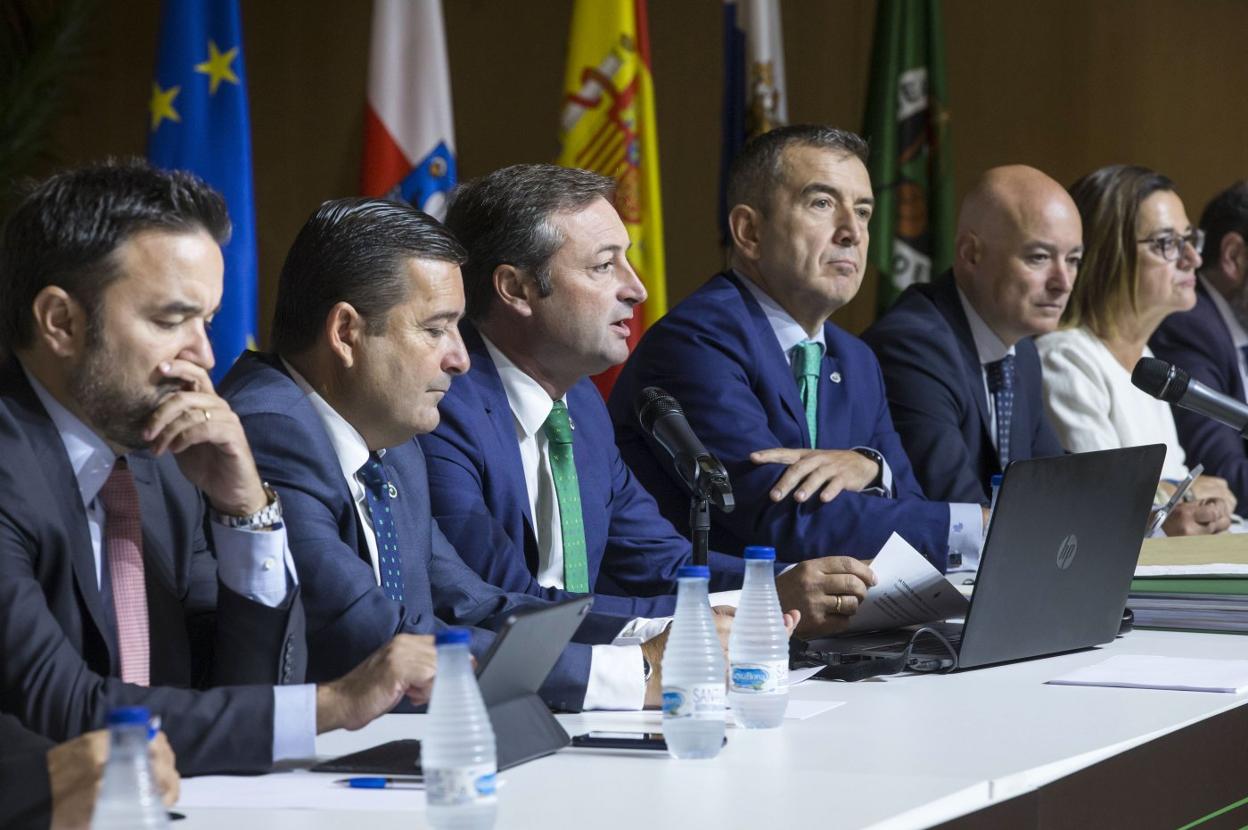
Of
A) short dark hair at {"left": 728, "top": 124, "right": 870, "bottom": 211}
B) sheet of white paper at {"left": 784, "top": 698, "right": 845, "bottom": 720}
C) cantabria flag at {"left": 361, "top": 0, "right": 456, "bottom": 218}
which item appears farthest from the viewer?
cantabria flag at {"left": 361, "top": 0, "right": 456, "bottom": 218}

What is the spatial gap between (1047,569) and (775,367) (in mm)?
1172

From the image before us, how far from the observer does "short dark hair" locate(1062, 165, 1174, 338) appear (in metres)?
4.46

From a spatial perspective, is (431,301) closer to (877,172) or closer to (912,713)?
(912,713)

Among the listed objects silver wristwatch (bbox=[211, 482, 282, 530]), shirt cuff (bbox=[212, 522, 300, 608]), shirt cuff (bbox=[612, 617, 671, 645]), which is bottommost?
shirt cuff (bbox=[612, 617, 671, 645])

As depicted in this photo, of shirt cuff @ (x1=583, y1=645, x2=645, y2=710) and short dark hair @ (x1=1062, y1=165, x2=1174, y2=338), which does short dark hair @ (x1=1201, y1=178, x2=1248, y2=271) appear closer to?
short dark hair @ (x1=1062, y1=165, x2=1174, y2=338)

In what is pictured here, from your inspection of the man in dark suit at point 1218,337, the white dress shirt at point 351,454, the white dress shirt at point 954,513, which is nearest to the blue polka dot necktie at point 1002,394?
the white dress shirt at point 954,513

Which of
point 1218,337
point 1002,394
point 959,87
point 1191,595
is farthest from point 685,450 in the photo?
point 959,87

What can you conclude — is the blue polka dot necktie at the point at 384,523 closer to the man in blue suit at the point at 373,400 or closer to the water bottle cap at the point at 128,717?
the man in blue suit at the point at 373,400

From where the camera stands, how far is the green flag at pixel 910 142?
554 cm

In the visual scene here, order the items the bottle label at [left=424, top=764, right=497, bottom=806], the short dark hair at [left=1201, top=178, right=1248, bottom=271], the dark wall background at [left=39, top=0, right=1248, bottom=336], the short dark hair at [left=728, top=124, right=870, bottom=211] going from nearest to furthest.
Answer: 1. the bottle label at [left=424, top=764, right=497, bottom=806]
2. the short dark hair at [left=728, top=124, right=870, bottom=211]
3. the short dark hair at [left=1201, top=178, right=1248, bottom=271]
4. the dark wall background at [left=39, top=0, right=1248, bottom=336]

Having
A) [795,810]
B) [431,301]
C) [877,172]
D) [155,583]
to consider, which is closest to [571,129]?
[877,172]

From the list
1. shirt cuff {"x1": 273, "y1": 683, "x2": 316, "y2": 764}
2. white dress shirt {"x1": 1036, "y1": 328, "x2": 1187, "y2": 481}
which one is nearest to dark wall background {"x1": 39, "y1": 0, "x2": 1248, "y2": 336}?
white dress shirt {"x1": 1036, "y1": 328, "x2": 1187, "y2": 481}

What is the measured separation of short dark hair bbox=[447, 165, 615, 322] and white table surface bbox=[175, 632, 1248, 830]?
3.35ft

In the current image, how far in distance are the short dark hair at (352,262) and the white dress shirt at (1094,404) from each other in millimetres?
2458
